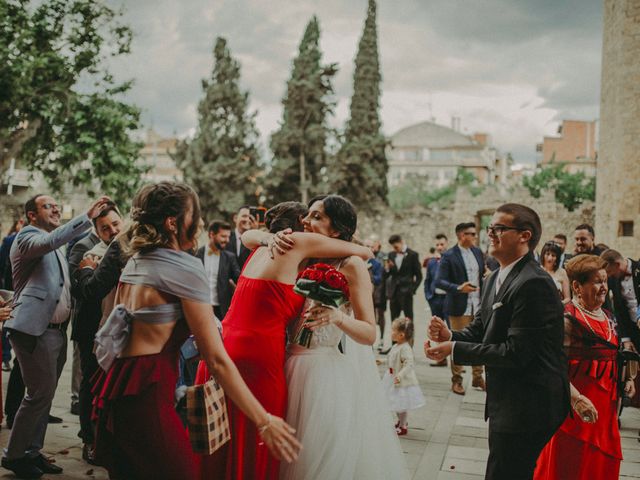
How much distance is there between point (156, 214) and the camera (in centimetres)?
A: 245

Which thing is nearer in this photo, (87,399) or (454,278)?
(87,399)

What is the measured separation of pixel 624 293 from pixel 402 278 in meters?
4.37

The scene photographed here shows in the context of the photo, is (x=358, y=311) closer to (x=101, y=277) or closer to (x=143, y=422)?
(x=143, y=422)

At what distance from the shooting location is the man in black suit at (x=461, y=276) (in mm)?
7906

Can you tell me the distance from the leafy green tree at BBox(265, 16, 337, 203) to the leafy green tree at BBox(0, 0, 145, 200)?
670 inches

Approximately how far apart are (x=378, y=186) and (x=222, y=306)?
99.9 ft

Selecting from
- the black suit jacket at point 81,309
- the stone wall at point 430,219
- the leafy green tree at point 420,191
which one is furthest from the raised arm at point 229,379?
the leafy green tree at point 420,191

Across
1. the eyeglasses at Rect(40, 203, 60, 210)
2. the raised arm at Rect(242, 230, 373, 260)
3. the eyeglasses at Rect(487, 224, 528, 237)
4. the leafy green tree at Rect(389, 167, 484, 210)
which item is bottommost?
the raised arm at Rect(242, 230, 373, 260)

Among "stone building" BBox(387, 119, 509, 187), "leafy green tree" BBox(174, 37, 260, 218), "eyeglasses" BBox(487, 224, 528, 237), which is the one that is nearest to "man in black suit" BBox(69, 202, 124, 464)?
"eyeglasses" BBox(487, 224, 528, 237)

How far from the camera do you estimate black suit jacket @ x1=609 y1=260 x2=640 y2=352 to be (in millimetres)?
6000

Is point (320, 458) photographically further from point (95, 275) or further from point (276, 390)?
point (95, 275)

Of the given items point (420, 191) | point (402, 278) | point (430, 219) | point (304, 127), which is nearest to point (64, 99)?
→ point (402, 278)

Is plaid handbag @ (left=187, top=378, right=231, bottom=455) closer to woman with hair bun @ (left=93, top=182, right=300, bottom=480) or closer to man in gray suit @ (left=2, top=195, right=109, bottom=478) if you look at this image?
woman with hair bun @ (left=93, top=182, right=300, bottom=480)

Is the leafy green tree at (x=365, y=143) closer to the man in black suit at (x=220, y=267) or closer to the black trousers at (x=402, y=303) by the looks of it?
the black trousers at (x=402, y=303)
